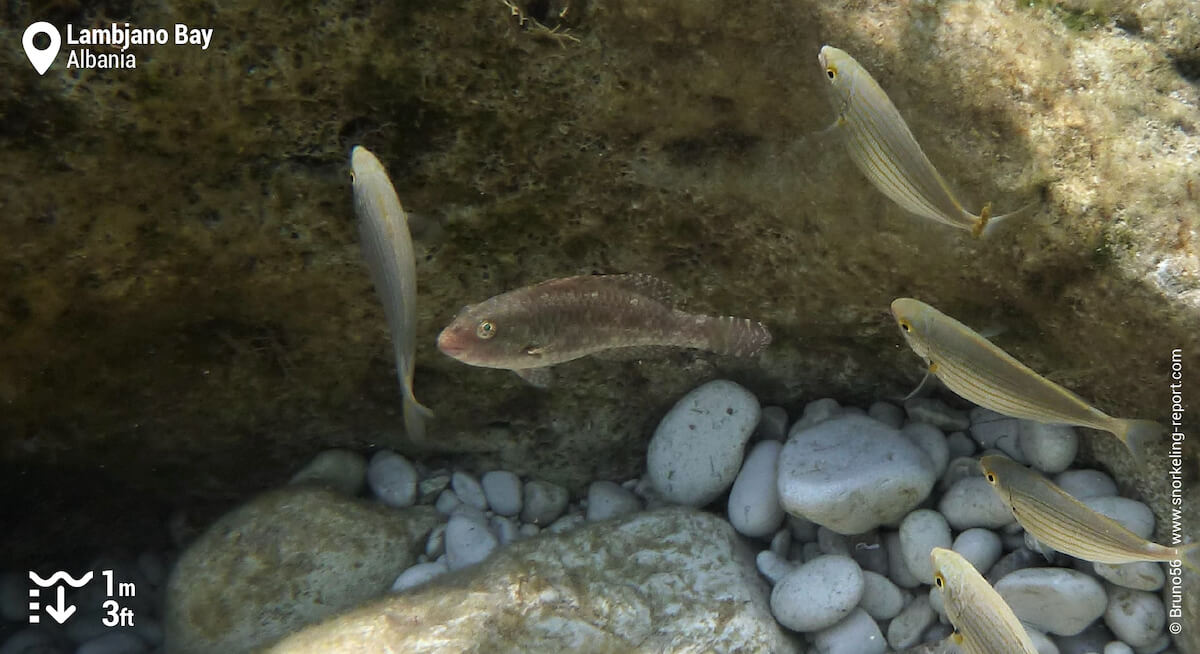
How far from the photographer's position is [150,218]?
10.1 ft

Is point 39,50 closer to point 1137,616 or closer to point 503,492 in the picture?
point 503,492

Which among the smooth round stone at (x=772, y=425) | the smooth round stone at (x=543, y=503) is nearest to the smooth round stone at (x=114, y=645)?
the smooth round stone at (x=543, y=503)

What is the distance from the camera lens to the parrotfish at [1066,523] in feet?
8.49

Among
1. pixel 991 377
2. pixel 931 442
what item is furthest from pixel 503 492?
pixel 991 377

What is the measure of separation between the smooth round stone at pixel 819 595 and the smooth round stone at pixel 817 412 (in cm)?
74

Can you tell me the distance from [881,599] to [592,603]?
1371 millimetres

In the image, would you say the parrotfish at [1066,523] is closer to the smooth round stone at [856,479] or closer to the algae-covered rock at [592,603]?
the smooth round stone at [856,479]

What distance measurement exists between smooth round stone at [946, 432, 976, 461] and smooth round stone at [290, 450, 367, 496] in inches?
128

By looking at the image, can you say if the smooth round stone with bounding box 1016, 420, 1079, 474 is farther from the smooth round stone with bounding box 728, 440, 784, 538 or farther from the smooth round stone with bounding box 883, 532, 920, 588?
the smooth round stone with bounding box 728, 440, 784, 538

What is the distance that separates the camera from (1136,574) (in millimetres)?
3145

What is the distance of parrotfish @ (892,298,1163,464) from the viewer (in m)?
2.49

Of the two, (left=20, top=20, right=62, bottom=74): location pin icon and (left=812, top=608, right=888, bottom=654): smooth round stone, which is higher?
(left=20, top=20, right=62, bottom=74): location pin icon

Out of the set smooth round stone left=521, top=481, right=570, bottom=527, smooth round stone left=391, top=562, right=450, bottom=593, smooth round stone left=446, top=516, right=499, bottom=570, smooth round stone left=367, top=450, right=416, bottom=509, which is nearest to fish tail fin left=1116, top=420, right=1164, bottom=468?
smooth round stone left=521, top=481, right=570, bottom=527

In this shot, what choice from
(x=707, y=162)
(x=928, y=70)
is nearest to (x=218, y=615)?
(x=707, y=162)
